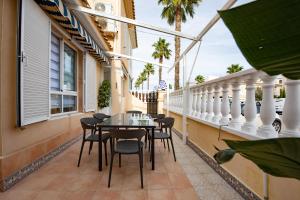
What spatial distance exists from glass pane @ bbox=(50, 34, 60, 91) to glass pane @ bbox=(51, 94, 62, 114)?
17cm

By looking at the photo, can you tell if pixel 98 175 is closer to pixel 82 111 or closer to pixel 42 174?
pixel 42 174

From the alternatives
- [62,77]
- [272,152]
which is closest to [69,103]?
[62,77]

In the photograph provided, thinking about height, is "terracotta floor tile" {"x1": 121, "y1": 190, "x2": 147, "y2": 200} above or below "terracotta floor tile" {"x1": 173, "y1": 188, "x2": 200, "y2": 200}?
above

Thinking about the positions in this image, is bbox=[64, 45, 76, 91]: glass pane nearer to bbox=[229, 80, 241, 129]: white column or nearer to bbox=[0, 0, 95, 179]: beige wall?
bbox=[0, 0, 95, 179]: beige wall

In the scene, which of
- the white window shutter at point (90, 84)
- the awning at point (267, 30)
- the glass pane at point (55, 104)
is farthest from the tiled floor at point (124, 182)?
the white window shutter at point (90, 84)

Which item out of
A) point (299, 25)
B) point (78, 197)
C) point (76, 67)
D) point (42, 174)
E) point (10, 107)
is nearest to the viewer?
point (299, 25)

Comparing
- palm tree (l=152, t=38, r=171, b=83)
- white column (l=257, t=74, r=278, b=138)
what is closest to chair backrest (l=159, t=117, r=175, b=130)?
white column (l=257, t=74, r=278, b=138)

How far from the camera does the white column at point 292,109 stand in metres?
1.72

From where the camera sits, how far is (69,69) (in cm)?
542

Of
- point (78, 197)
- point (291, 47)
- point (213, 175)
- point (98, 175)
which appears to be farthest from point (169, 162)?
point (291, 47)

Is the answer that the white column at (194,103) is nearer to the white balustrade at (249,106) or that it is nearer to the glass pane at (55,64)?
the white balustrade at (249,106)

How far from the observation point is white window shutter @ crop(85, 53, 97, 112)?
6002mm

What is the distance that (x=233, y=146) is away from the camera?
411 mm

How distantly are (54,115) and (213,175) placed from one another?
129 inches
